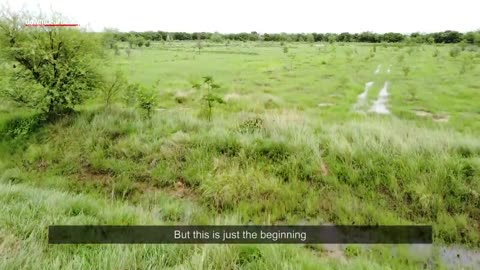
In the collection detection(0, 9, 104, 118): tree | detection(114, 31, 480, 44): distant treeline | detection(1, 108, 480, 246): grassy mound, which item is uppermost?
detection(114, 31, 480, 44): distant treeline

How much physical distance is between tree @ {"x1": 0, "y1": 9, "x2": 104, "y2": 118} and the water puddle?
12.6m

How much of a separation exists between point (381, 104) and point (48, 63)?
15.5 m

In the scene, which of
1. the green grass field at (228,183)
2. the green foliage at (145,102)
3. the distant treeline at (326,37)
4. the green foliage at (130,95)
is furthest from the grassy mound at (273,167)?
the distant treeline at (326,37)

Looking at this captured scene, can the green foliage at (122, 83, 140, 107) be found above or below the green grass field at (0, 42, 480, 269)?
above

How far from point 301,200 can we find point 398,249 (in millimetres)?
2129

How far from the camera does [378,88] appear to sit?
22562 mm

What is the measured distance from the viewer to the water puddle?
1555 centimetres

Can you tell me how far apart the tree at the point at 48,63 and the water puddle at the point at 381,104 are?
1257cm

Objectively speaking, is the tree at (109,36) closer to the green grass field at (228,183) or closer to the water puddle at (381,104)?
the green grass field at (228,183)

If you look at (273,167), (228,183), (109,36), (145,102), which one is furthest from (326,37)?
(228,183)

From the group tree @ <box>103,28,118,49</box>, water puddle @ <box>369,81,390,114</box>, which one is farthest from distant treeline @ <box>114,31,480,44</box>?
tree @ <box>103,28,118,49</box>

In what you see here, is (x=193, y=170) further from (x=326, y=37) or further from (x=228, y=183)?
(x=326, y=37)

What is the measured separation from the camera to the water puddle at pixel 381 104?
15551 mm

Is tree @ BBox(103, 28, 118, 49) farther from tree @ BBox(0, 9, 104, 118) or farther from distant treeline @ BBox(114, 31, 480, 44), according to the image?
distant treeline @ BBox(114, 31, 480, 44)
